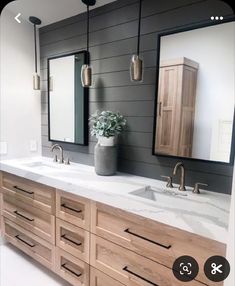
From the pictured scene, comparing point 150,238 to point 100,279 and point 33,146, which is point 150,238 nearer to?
point 100,279

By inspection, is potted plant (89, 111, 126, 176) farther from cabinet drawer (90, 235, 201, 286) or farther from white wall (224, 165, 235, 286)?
white wall (224, 165, 235, 286)

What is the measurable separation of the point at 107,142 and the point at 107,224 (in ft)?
2.01

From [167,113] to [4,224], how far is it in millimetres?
1799

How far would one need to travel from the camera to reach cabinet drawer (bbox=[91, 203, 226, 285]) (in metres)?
0.96

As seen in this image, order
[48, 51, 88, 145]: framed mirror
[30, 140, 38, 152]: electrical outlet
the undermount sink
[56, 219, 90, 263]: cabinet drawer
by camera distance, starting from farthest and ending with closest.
Answer: [30, 140, 38, 152]: electrical outlet, [48, 51, 88, 145]: framed mirror, [56, 219, 90, 263]: cabinet drawer, the undermount sink

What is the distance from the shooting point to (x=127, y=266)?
1.25m

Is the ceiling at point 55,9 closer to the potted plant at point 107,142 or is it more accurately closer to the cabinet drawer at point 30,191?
the potted plant at point 107,142

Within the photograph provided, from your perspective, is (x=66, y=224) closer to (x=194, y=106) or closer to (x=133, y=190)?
(x=133, y=190)

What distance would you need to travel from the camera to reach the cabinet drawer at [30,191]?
1674mm

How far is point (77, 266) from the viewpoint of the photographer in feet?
5.03

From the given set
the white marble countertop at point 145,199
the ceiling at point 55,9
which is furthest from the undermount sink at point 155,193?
the ceiling at point 55,9

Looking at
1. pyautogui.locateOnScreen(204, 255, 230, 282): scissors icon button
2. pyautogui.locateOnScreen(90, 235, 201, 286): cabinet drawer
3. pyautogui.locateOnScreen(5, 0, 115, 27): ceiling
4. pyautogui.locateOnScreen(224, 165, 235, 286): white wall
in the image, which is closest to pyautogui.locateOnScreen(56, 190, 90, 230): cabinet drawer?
pyautogui.locateOnScreen(90, 235, 201, 286): cabinet drawer

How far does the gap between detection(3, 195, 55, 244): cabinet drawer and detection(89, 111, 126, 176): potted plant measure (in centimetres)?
52

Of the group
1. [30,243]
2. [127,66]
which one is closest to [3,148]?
[30,243]
